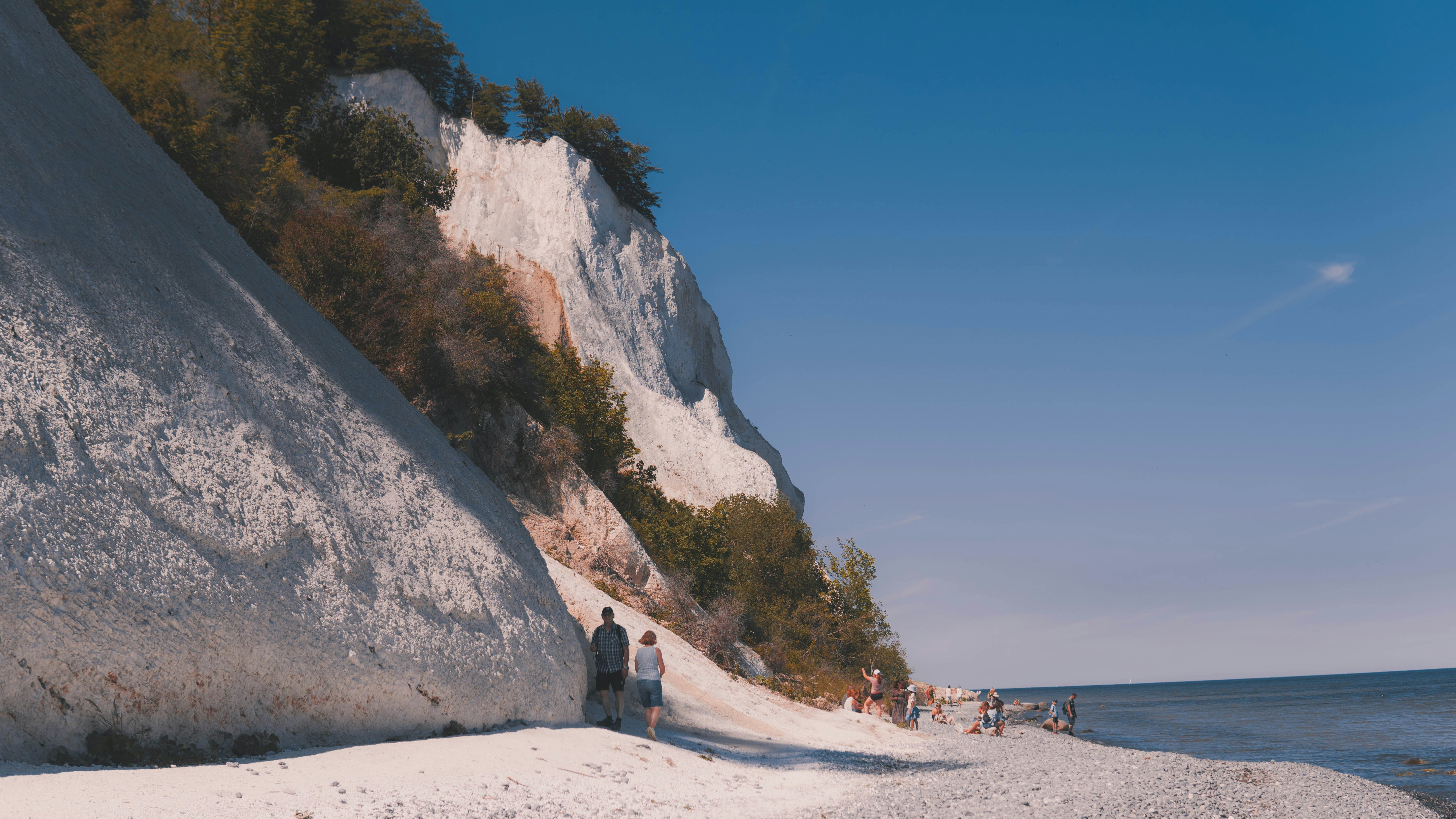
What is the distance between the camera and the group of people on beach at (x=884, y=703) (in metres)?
20.6

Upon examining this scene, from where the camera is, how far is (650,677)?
11.0 metres

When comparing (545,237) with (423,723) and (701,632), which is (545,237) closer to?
(701,632)

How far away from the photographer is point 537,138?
37.5 meters

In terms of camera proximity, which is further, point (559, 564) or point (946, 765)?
point (559, 564)

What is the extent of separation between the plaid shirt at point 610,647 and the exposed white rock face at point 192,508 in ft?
1.16

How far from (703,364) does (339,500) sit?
33.2 metres

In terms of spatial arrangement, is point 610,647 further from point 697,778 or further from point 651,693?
point 697,778

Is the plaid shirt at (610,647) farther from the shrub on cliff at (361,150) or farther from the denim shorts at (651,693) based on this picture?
the shrub on cliff at (361,150)

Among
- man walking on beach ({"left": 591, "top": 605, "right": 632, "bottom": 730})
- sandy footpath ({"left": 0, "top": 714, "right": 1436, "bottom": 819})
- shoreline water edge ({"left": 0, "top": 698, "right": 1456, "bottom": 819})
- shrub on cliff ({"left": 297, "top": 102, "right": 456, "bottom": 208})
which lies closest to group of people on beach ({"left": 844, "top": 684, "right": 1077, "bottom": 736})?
shoreline water edge ({"left": 0, "top": 698, "right": 1456, "bottom": 819})

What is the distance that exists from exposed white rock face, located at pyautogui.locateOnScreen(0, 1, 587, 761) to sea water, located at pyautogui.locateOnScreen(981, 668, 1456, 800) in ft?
71.6

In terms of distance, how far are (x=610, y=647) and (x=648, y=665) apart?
64 cm

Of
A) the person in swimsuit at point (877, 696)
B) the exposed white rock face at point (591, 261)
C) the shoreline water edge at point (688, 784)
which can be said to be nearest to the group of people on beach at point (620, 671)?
the shoreline water edge at point (688, 784)

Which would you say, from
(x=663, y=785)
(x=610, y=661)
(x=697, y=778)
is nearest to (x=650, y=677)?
(x=610, y=661)

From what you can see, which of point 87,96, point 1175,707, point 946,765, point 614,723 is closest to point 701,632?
point 946,765
